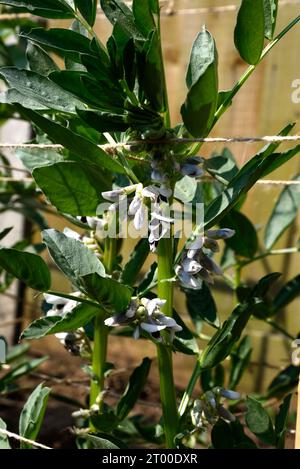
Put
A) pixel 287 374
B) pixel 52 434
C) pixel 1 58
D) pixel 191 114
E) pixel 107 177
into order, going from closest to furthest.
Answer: pixel 191 114, pixel 107 177, pixel 287 374, pixel 1 58, pixel 52 434

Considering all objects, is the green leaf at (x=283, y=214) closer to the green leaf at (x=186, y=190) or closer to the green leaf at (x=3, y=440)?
the green leaf at (x=186, y=190)

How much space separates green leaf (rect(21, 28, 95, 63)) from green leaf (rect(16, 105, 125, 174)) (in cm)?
9

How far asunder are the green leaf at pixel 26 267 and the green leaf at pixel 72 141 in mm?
119

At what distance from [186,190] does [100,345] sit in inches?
9.4

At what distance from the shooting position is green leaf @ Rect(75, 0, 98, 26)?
75cm

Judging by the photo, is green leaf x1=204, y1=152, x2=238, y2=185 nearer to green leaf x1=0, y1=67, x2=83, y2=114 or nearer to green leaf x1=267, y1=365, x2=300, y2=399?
green leaf x1=0, y1=67, x2=83, y2=114

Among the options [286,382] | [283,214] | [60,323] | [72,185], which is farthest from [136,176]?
[286,382]

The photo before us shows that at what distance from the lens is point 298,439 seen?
0.75 meters

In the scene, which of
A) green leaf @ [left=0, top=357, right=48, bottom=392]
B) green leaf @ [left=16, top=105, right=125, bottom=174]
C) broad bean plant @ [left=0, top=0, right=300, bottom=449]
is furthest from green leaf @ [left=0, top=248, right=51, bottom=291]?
green leaf @ [left=0, top=357, right=48, bottom=392]

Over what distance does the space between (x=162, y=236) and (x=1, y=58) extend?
0.76 meters

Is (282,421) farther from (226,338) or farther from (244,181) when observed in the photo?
(244,181)

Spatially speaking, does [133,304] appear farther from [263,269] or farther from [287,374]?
[263,269]

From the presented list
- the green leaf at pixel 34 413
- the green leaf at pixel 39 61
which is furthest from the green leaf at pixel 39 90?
the green leaf at pixel 34 413

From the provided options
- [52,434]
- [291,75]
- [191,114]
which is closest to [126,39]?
[191,114]
